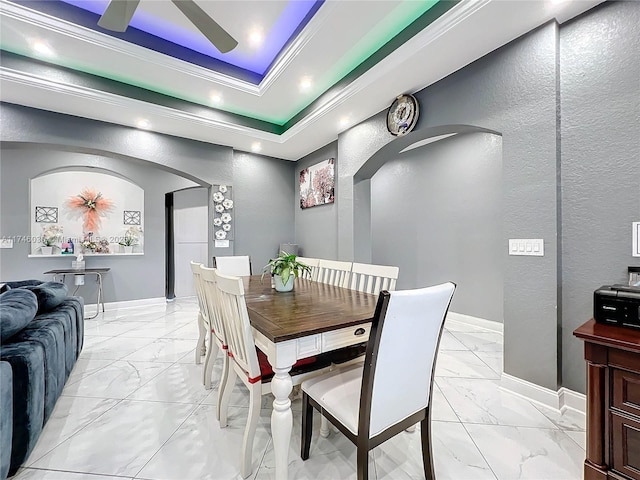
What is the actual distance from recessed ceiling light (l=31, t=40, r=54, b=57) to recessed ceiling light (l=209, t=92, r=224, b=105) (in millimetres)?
1428

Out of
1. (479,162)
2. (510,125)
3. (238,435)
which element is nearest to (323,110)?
(510,125)

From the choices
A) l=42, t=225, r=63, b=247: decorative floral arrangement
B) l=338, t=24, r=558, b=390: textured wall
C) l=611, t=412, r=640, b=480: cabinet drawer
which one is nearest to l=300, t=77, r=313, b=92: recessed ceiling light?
l=338, t=24, r=558, b=390: textured wall

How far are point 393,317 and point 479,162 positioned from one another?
340cm

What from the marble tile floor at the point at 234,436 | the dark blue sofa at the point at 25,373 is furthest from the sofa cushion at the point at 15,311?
the marble tile floor at the point at 234,436

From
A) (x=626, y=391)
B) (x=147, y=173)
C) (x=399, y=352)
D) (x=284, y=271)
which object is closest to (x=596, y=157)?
(x=626, y=391)

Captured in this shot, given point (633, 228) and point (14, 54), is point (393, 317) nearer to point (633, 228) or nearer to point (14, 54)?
point (633, 228)

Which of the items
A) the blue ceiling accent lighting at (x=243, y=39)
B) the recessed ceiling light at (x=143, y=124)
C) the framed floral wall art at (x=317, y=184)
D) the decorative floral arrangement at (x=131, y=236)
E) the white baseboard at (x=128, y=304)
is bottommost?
the white baseboard at (x=128, y=304)

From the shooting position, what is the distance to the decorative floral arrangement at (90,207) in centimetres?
448

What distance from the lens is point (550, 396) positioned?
1.84 metres

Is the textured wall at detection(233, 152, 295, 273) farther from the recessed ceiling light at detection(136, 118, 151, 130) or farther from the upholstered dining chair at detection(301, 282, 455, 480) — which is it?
the upholstered dining chair at detection(301, 282, 455, 480)

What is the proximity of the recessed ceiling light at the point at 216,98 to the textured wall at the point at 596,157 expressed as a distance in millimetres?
3288

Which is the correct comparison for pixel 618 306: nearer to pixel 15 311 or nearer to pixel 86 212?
pixel 15 311

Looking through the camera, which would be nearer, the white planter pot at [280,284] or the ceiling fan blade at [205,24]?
the ceiling fan blade at [205,24]

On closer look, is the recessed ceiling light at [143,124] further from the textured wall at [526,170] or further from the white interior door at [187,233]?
the textured wall at [526,170]
